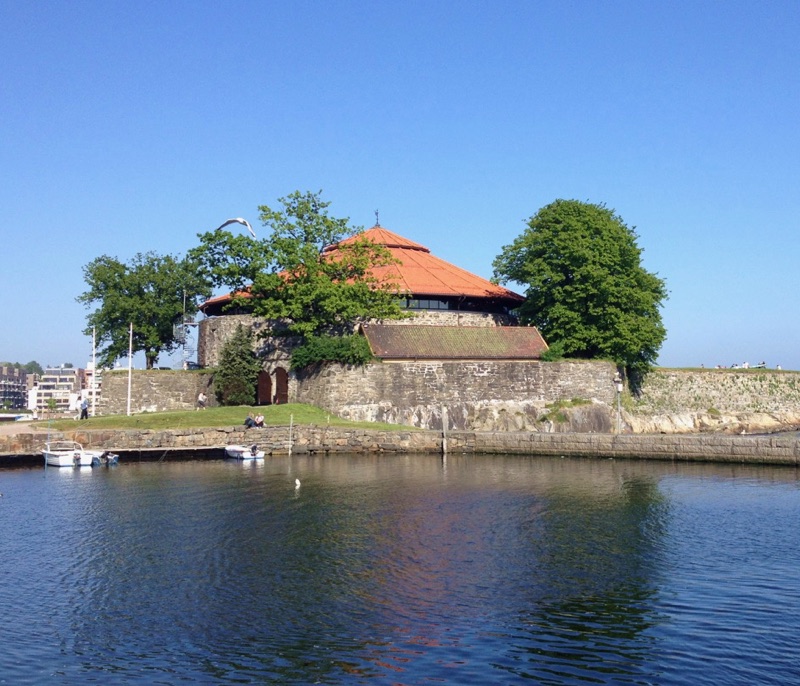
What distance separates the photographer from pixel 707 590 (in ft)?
44.5

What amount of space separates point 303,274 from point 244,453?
12.2 meters

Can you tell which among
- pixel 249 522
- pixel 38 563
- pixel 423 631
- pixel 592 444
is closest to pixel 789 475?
pixel 592 444

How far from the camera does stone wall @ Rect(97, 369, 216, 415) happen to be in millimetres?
43094

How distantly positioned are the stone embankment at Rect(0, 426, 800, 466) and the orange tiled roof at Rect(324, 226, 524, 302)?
10.3 metres

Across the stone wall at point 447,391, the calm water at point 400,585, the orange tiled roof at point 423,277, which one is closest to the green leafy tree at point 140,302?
the orange tiled roof at point 423,277

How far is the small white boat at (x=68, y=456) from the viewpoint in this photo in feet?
101

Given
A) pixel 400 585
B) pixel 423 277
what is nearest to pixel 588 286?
pixel 423 277

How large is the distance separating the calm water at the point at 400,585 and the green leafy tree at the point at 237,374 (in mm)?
16358

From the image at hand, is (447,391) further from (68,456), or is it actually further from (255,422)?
(68,456)

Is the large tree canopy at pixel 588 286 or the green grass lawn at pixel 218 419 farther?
the large tree canopy at pixel 588 286

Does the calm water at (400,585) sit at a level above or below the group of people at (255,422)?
below

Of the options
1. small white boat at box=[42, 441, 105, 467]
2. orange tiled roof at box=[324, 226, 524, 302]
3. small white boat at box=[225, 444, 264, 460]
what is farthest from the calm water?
orange tiled roof at box=[324, 226, 524, 302]

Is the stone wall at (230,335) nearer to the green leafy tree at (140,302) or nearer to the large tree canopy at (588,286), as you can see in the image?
the green leafy tree at (140,302)

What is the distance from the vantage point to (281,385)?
4331cm
